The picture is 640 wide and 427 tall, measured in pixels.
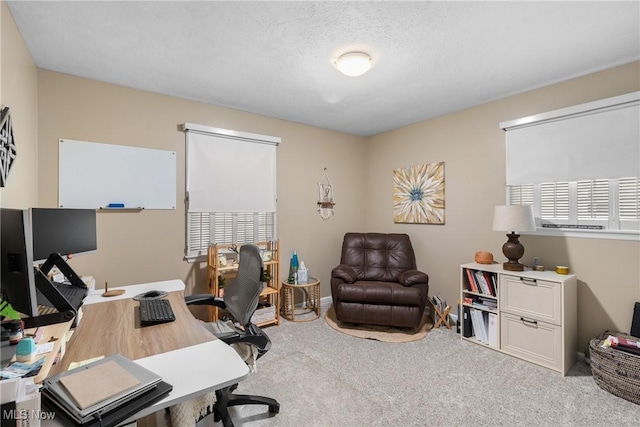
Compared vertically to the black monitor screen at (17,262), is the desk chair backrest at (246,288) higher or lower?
lower

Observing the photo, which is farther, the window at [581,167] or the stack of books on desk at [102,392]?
the window at [581,167]

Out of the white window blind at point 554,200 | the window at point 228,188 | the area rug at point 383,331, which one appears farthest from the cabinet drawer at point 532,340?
the window at point 228,188

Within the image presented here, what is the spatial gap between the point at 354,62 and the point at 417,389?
95.7 inches

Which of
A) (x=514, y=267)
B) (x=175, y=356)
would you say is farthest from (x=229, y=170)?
(x=514, y=267)

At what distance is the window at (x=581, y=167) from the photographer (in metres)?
2.38


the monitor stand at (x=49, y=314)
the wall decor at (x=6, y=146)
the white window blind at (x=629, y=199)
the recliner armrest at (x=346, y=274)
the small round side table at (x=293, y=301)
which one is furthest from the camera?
the small round side table at (x=293, y=301)

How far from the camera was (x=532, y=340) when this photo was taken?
2570 mm

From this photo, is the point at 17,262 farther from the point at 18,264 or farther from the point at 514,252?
the point at 514,252

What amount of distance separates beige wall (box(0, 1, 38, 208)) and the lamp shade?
3.58 meters

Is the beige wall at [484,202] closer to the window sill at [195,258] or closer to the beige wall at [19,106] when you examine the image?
the window sill at [195,258]

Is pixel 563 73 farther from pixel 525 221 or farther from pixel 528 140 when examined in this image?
pixel 525 221

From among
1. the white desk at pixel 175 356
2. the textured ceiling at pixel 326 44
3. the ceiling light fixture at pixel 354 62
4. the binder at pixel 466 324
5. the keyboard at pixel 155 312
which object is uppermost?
the textured ceiling at pixel 326 44

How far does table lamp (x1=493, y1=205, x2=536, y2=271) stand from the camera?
2.68 m

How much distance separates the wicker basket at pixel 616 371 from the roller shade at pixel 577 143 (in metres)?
1.35
